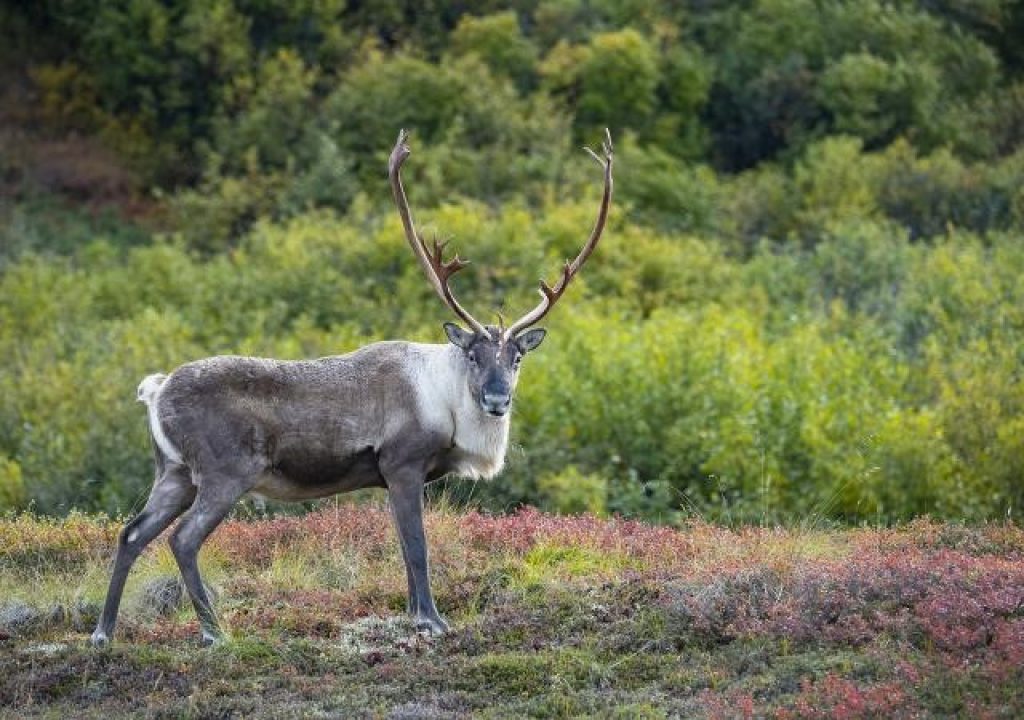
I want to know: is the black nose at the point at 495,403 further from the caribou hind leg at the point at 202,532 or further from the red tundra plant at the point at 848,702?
the red tundra plant at the point at 848,702

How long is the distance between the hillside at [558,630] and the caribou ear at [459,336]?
5.42 feet

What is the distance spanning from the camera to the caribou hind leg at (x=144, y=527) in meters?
10.8

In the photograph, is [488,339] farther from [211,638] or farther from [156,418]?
[211,638]

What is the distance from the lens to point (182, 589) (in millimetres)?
11805

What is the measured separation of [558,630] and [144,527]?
2.67m

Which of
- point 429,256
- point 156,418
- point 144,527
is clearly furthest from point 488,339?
point 144,527

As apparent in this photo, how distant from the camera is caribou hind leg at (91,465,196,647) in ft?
35.4

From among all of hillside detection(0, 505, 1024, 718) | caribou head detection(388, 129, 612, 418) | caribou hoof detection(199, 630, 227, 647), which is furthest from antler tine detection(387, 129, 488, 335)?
caribou hoof detection(199, 630, 227, 647)

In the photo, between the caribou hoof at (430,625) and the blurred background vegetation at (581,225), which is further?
the blurred background vegetation at (581,225)

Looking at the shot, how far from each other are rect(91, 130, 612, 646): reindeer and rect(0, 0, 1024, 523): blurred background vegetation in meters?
6.25

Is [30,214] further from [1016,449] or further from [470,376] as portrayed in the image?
[470,376]

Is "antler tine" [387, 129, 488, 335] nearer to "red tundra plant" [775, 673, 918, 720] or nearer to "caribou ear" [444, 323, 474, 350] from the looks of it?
"caribou ear" [444, 323, 474, 350]

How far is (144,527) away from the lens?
10.9 m

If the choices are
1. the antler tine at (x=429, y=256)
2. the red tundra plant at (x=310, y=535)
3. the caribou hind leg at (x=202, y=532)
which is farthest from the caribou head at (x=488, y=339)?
the red tundra plant at (x=310, y=535)
